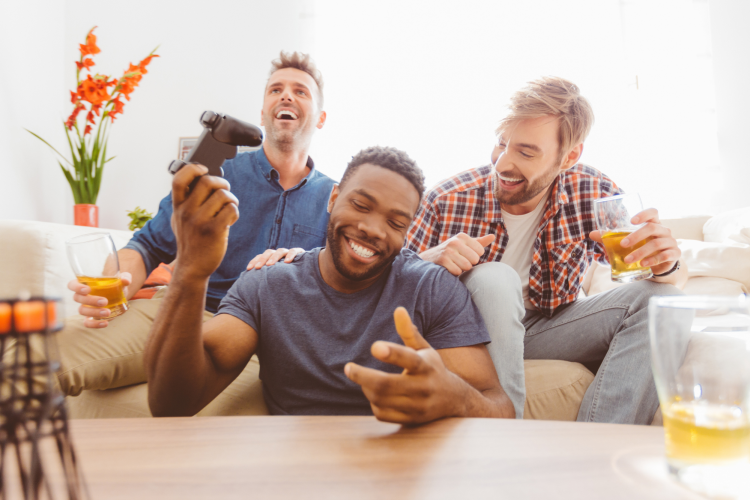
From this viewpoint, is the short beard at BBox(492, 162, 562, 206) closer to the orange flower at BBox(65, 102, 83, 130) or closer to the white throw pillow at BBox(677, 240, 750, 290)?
the white throw pillow at BBox(677, 240, 750, 290)

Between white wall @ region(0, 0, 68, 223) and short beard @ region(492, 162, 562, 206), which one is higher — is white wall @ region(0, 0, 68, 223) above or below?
above

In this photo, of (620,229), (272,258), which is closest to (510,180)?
(620,229)

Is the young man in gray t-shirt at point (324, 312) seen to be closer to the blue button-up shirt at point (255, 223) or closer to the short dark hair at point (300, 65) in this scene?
the blue button-up shirt at point (255, 223)

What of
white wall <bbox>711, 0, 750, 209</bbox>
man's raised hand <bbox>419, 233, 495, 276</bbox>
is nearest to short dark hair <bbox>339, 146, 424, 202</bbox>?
man's raised hand <bbox>419, 233, 495, 276</bbox>

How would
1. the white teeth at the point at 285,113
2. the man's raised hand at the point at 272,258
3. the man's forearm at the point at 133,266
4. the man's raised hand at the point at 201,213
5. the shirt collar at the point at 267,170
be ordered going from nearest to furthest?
the man's raised hand at the point at 201,213 < the man's raised hand at the point at 272,258 < the man's forearm at the point at 133,266 < the shirt collar at the point at 267,170 < the white teeth at the point at 285,113

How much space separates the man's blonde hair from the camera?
71.8 inches

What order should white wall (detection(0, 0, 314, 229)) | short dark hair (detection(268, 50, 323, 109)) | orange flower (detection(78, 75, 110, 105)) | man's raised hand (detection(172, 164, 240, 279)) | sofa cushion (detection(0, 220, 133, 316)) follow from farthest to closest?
A: 1. white wall (detection(0, 0, 314, 229))
2. orange flower (detection(78, 75, 110, 105))
3. short dark hair (detection(268, 50, 323, 109))
4. sofa cushion (detection(0, 220, 133, 316))
5. man's raised hand (detection(172, 164, 240, 279))

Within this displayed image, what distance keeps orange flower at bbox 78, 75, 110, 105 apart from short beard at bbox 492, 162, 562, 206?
7.86ft

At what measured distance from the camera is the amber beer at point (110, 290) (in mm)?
1253

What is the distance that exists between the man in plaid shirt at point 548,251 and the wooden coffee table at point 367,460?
0.71m

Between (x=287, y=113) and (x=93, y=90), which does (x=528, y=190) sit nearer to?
(x=287, y=113)

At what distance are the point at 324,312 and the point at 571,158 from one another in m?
1.30

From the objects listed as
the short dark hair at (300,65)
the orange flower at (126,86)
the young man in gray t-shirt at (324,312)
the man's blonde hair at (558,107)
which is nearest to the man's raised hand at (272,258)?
the young man in gray t-shirt at (324,312)

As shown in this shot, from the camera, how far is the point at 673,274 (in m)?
1.52
